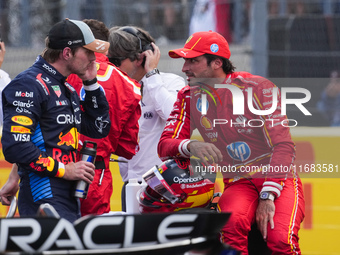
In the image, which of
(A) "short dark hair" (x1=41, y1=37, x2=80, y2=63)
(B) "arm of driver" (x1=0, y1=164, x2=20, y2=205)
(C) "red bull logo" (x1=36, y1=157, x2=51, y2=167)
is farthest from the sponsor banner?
(B) "arm of driver" (x1=0, y1=164, x2=20, y2=205)

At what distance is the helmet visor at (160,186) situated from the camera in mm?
4254

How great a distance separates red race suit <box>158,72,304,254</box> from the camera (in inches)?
173

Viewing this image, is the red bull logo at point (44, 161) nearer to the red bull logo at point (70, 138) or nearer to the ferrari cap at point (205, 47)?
the red bull logo at point (70, 138)

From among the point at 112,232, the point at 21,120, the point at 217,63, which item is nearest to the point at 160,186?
the point at 21,120

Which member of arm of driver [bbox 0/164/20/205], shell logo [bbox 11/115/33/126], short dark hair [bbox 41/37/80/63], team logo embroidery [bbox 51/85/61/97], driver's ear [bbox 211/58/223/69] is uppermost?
short dark hair [bbox 41/37/80/63]

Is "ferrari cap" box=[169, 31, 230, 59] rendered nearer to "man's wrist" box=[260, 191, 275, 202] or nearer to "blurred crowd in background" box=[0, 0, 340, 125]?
"man's wrist" box=[260, 191, 275, 202]

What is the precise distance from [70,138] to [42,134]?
0.19 meters

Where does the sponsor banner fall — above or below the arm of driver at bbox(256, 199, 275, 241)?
above

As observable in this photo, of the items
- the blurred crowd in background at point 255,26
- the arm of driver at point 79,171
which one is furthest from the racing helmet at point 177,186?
the blurred crowd in background at point 255,26

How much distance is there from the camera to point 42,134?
13.0ft

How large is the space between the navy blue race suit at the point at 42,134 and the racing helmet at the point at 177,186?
1.66ft

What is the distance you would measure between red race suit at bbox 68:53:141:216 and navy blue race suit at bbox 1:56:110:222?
28.0 inches

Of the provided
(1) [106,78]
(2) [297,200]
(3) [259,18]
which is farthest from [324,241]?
(1) [106,78]

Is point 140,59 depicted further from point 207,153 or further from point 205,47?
point 207,153
